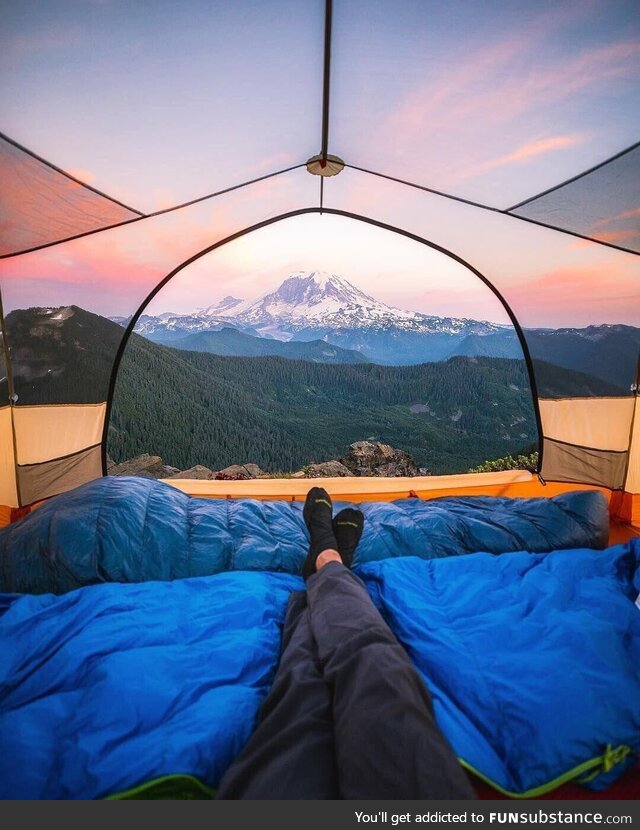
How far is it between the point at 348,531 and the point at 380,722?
118 centimetres

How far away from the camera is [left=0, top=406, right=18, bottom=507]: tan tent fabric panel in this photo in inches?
94.1

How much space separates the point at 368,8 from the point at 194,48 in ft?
1.95

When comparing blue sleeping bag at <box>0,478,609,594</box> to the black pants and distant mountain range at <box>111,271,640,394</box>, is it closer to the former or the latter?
the black pants

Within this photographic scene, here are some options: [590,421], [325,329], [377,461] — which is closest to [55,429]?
[590,421]

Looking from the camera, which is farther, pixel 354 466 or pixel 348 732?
pixel 354 466

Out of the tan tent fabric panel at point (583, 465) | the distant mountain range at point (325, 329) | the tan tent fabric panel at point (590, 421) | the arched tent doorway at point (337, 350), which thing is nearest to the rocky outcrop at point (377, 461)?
the arched tent doorway at point (337, 350)

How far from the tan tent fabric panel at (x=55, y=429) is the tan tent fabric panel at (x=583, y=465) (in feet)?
9.13

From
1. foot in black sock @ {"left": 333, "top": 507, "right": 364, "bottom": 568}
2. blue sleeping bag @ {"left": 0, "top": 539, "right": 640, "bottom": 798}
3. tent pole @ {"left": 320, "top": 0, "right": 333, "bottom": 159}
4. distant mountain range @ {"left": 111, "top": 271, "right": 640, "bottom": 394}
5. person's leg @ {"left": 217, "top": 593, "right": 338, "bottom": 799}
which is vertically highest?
tent pole @ {"left": 320, "top": 0, "right": 333, "bottom": 159}

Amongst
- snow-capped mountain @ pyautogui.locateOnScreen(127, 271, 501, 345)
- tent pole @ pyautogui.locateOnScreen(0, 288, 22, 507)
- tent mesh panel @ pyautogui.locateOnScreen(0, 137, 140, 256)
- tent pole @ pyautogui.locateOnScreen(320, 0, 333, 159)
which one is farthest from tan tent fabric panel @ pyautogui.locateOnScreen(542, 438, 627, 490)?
tent pole @ pyautogui.locateOnScreen(0, 288, 22, 507)

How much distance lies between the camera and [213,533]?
2.03 m

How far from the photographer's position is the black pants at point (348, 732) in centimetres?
82

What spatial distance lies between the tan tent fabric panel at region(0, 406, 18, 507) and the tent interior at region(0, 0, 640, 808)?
0.03 ft

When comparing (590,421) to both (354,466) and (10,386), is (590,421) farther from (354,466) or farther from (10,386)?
(10,386)

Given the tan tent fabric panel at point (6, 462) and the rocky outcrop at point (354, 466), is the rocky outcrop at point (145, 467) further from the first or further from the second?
the tan tent fabric panel at point (6, 462)
